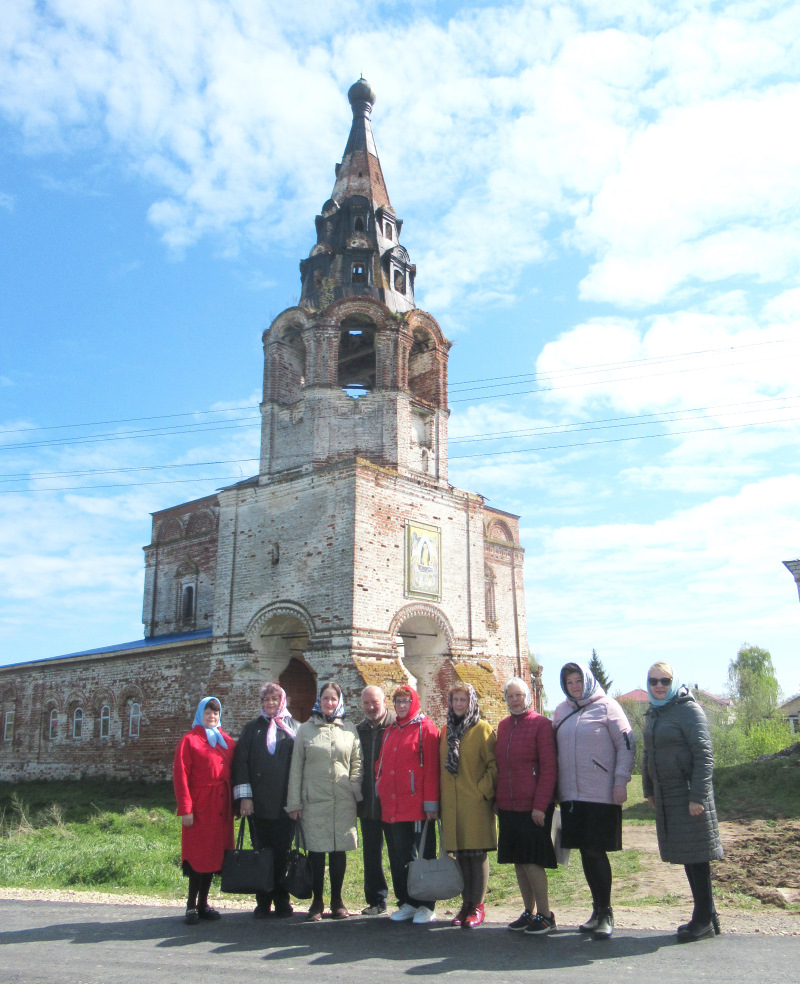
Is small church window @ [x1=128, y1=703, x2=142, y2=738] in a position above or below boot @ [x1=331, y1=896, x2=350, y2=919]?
above

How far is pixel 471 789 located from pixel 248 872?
5.61 feet

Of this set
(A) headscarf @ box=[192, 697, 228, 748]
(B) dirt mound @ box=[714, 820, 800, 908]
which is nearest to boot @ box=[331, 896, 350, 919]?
(A) headscarf @ box=[192, 697, 228, 748]

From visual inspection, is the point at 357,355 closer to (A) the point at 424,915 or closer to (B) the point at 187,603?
(B) the point at 187,603

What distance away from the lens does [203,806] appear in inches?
225

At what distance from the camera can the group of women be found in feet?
16.1

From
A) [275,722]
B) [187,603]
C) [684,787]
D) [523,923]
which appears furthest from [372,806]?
[187,603]

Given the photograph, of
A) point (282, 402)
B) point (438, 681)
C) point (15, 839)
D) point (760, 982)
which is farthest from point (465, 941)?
point (282, 402)

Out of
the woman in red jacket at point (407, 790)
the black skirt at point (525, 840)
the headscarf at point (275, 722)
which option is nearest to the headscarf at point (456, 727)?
the woman in red jacket at point (407, 790)

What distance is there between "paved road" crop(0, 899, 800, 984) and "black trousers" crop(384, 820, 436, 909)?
0.32 meters

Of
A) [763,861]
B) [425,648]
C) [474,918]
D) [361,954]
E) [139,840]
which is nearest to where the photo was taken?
[361,954]

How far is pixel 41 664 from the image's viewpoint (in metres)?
21.2

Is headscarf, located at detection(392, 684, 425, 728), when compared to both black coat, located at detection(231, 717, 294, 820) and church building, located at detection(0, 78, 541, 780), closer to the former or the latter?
black coat, located at detection(231, 717, 294, 820)

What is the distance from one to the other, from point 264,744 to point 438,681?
1015 cm

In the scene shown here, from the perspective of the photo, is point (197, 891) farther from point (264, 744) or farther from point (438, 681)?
point (438, 681)
